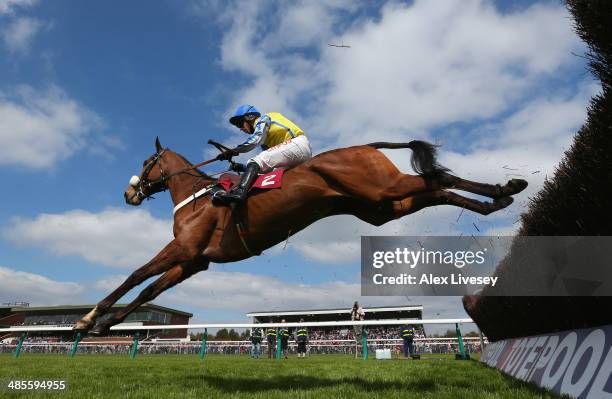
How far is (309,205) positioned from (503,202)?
8.03ft

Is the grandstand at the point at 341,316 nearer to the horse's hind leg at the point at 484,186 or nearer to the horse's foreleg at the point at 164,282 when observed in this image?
the horse's foreleg at the point at 164,282

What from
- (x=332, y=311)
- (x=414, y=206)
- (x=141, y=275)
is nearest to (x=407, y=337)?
(x=414, y=206)

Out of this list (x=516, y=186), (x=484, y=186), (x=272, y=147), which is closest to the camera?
(x=516, y=186)

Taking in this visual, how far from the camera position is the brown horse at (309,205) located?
530cm

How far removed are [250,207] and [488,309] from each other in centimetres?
709

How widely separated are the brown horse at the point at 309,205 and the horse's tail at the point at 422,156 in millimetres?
13

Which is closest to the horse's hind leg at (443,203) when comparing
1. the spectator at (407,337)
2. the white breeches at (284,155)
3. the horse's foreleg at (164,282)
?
the white breeches at (284,155)

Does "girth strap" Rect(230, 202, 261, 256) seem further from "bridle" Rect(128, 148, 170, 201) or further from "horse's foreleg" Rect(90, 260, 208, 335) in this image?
"bridle" Rect(128, 148, 170, 201)

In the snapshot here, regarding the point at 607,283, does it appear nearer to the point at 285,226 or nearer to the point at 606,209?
the point at 606,209

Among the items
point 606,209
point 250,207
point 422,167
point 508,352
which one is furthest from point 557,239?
point 250,207

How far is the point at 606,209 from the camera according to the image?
419 centimetres

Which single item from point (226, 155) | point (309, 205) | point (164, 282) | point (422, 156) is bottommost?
point (164, 282)

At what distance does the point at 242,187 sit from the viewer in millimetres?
5516

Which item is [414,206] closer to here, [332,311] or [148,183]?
[148,183]
